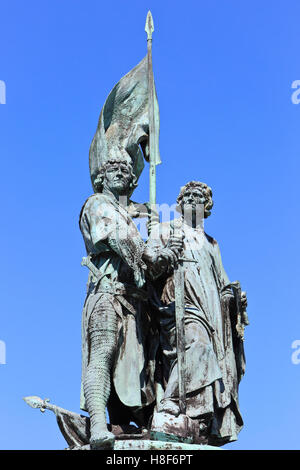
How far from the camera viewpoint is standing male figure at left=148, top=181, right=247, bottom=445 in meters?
13.4

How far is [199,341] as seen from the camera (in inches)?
535

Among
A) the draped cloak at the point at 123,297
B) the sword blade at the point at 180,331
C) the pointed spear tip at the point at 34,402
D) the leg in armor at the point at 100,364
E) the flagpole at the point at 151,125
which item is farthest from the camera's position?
the flagpole at the point at 151,125

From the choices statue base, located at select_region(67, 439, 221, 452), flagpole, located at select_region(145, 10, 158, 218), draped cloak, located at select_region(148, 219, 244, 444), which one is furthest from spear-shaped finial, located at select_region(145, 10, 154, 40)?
statue base, located at select_region(67, 439, 221, 452)

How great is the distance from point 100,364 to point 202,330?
1237 mm

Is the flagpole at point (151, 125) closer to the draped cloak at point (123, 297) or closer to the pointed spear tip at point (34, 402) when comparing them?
the draped cloak at point (123, 297)

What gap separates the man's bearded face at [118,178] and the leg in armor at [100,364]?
140 centimetres

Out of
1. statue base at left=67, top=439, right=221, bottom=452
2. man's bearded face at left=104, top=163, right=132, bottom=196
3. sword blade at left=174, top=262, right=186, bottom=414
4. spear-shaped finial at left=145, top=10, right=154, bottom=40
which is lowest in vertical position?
statue base at left=67, top=439, right=221, bottom=452

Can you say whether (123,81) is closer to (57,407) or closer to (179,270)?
(179,270)

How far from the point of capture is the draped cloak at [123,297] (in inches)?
527

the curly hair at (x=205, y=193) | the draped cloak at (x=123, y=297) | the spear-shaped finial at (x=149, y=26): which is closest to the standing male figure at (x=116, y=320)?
the draped cloak at (x=123, y=297)

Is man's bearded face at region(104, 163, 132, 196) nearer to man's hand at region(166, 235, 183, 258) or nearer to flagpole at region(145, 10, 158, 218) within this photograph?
flagpole at region(145, 10, 158, 218)

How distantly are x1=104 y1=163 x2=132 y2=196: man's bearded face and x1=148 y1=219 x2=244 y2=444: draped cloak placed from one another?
61 centimetres
